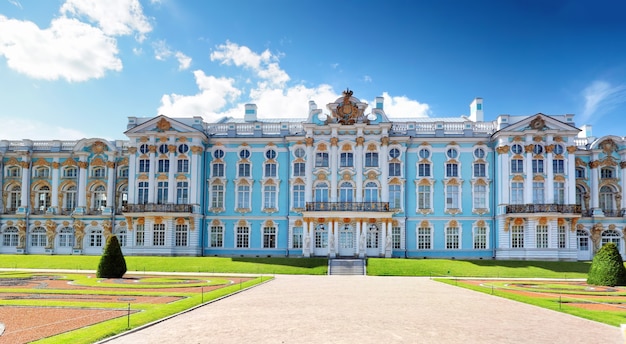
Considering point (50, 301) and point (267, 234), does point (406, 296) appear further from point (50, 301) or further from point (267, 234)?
point (267, 234)

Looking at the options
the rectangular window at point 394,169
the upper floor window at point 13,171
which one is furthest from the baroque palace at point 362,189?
the upper floor window at point 13,171

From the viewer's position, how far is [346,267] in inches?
1578


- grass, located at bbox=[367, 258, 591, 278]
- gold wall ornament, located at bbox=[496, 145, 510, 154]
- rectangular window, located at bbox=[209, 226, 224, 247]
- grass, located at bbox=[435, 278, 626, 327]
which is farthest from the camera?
rectangular window, located at bbox=[209, 226, 224, 247]

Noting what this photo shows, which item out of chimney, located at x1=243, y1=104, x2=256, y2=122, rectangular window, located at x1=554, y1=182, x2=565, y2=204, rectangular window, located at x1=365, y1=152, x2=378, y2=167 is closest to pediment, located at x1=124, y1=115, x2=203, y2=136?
chimney, located at x1=243, y1=104, x2=256, y2=122

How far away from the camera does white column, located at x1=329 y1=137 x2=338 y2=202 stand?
47925 millimetres

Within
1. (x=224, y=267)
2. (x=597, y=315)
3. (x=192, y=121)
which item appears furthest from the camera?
(x=192, y=121)

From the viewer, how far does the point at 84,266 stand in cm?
3884

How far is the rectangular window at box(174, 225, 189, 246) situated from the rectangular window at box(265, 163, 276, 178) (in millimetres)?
8764

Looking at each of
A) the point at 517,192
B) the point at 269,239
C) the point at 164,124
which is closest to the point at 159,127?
the point at 164,124

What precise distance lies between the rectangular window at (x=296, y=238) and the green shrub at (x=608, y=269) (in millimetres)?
25651

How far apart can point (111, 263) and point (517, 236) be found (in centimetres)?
3340

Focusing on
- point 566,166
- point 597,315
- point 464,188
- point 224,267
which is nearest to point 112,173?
point 224,267

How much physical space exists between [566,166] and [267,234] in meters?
27.1

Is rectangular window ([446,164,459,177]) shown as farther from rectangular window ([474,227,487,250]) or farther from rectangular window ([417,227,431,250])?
rectangular window ([417,227,431,250])
